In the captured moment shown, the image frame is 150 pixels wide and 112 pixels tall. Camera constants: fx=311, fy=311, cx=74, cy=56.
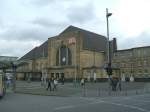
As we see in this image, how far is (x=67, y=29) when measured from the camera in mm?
99812

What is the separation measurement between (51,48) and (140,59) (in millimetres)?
27155

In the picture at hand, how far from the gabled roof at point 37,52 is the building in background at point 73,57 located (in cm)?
21

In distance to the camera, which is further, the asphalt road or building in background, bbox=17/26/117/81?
building in background, bbox=17/26/117/81

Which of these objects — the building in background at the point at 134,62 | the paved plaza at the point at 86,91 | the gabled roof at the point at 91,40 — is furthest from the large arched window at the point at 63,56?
the paved plaza at the point at 86,91

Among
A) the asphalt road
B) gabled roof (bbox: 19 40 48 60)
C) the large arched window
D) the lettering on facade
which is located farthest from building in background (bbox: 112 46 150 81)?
the asphalt road

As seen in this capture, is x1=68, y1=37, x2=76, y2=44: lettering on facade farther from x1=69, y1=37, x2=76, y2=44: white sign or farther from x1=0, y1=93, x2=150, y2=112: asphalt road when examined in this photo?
x1=0, y1=93, x2=150, y2=112: asphalt road

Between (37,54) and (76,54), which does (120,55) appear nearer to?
(76,54)

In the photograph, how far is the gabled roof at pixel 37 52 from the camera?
107600 millimetres

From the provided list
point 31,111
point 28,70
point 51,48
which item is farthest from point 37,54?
point 31,111

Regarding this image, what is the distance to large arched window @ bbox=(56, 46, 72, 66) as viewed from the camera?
89.1 m

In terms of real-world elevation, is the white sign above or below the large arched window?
above

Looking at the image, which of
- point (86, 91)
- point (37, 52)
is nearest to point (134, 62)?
point (37, 52)

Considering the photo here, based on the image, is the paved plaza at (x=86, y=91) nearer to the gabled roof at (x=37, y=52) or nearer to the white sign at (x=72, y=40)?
the white sign at (x=72, y=40)

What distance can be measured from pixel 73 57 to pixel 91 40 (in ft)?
43.4
